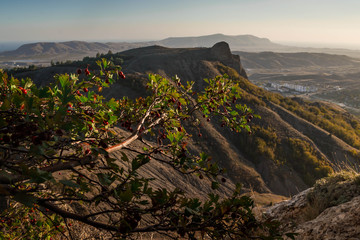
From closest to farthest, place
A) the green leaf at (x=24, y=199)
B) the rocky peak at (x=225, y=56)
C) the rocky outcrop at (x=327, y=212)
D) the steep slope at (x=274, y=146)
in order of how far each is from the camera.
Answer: the green leaf at (x=24, y=199), the rocky outcrop at (x=327, y=212), the steep slope at (x=274, y=146), the rocky peak at (x=225, y=56)

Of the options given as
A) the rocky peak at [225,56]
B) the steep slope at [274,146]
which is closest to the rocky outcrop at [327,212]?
the steep slope at [274,146]

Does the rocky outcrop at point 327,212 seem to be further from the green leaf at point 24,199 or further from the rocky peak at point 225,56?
the rocky peak at point 225,56

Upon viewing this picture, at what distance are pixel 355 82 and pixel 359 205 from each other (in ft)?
579

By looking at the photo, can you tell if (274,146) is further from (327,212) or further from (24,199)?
(24,199)

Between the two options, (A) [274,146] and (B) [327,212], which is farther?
(A) [274,146]

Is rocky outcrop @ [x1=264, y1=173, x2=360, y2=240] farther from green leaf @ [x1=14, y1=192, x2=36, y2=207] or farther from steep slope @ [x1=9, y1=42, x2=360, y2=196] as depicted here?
steep slope @ [x1=9, y1=42, x2=360, y2=196]

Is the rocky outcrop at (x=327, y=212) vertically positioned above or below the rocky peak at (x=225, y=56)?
below

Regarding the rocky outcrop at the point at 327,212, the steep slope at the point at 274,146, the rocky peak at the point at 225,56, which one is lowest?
the steep slope at the point at 274,146

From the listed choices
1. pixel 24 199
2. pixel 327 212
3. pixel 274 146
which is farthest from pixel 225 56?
pixel 24 199

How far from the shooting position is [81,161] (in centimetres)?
180

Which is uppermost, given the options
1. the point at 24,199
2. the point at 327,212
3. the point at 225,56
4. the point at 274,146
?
the point at 225,56

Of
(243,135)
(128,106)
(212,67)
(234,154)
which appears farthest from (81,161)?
(212,67)

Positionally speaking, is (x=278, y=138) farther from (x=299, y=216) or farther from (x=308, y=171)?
(x=299, y=216)

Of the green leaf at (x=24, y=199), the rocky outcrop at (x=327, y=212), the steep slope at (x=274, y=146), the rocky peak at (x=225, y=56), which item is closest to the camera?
the green leaf at (x=24, y=199)
